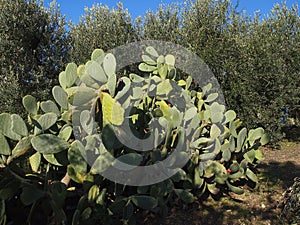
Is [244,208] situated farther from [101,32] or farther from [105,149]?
[101,32]

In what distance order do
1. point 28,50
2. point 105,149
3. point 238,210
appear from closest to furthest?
point 105,149 → point 238,210 → point 28,50

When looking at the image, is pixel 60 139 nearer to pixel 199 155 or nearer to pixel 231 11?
pixel 199 155

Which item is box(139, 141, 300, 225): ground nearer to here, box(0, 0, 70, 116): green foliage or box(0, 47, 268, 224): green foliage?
box(0, 47, 268, 224): green foliage

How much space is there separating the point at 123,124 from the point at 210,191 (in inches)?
55.7

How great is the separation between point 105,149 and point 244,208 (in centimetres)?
176

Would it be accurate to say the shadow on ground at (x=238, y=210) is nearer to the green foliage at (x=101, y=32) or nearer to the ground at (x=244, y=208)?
the ground at (x=244, y=208)

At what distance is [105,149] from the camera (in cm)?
302

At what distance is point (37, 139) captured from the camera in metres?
2.89

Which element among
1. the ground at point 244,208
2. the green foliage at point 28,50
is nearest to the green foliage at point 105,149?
the ground at point 244,208

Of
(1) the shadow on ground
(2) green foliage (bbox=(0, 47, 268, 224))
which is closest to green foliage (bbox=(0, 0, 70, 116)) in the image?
(2) green foliage (bbox=(0, 47, 268, 224))

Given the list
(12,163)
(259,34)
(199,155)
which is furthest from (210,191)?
(259,34)

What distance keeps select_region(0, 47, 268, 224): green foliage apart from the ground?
0.15 meters

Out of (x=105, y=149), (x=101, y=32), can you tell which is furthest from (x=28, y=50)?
(x=105, y=149)

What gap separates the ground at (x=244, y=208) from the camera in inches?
138
